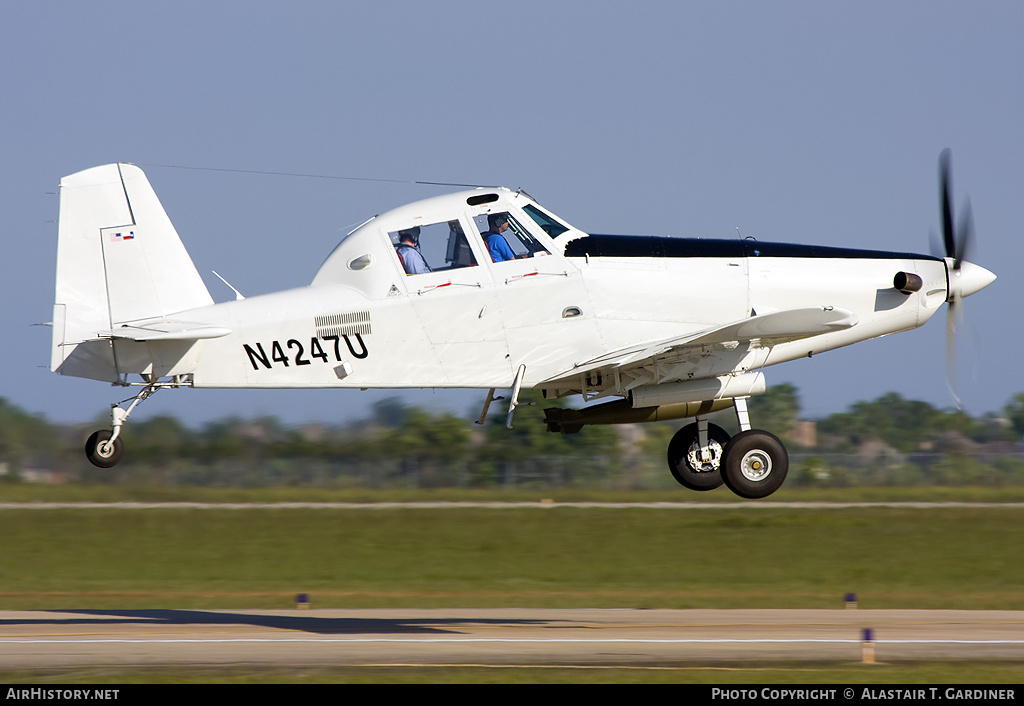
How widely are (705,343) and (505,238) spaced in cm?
246

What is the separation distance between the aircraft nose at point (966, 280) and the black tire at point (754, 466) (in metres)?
2.83

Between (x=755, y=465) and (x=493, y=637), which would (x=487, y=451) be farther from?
(x=755, y=465)

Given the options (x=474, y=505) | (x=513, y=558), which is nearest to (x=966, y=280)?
(x=513, y=558)

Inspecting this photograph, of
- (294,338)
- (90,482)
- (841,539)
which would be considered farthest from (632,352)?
(90,482)

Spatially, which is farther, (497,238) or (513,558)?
(513,558)

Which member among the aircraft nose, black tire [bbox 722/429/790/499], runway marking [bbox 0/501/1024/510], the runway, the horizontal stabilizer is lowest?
the runway

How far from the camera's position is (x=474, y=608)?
20.3 metres

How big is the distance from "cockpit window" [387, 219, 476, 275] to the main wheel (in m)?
3.71

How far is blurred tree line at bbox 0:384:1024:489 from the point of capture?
31.9m

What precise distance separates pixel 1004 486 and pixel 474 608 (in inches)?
915

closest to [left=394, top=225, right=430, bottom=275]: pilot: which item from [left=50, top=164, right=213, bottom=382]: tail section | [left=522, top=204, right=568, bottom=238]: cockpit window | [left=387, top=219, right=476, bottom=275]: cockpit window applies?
[left=387, top=219, right=476, bottom=275]: cockpit window

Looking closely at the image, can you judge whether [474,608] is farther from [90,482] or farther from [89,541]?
[90,482]

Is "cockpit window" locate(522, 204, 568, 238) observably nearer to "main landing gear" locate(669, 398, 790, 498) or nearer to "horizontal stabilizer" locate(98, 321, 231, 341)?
"main landing gear" locate(669, 398, 790, 498)

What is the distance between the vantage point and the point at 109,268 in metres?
12.5
